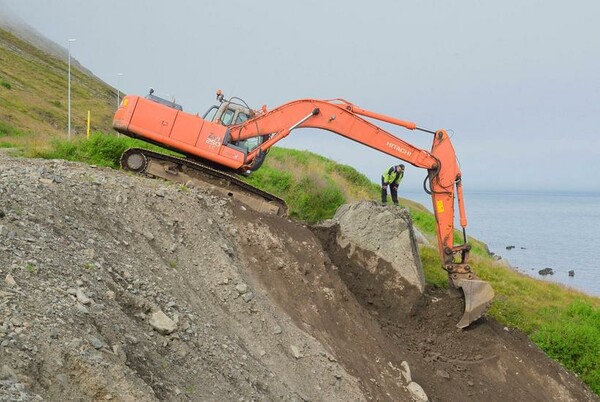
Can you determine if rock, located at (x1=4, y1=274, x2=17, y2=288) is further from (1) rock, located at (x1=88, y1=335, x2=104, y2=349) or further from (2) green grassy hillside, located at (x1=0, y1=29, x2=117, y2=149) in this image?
(2) green grassy hillside, located at (x1=0, y1=29, x2=117, y2=149)

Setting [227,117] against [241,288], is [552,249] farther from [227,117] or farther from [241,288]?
[241,288]

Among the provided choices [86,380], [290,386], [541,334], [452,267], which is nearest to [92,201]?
[290,386]

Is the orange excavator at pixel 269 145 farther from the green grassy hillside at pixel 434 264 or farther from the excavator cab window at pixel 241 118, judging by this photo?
the green grassy hillside at pixel 434 264

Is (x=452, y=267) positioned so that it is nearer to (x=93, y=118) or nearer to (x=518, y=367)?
(x=518, y=367)

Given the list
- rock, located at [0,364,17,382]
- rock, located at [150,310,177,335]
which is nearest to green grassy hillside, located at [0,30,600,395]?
rock, located at [150,310,177,335]

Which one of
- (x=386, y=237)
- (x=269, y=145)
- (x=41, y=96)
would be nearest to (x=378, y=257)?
(x=386, y=237)

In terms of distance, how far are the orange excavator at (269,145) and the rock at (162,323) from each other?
5997mm

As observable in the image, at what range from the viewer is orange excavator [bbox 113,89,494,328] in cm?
1330

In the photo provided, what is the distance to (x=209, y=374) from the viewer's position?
7.20 metres

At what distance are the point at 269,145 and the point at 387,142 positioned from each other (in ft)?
8.36

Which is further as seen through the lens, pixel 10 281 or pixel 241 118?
pixel 241 118

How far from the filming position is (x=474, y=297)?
1320 cm

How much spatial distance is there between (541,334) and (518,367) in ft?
9.29

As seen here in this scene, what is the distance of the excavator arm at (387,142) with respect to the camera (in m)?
13.4
